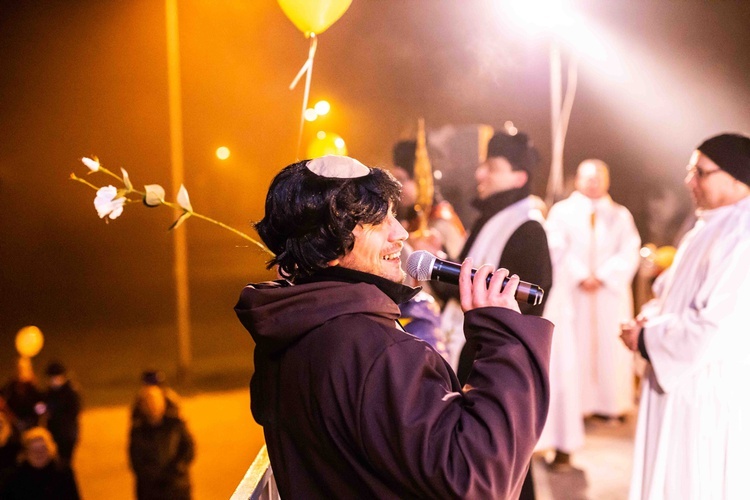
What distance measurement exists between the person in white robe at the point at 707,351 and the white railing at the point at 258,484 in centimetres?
157

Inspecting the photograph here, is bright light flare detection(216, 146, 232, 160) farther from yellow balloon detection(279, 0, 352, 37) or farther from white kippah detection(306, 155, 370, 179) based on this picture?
white kippah detection(306, 155, 370, 179)

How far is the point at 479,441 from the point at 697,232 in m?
2.17

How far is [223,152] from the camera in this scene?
19.8 ft

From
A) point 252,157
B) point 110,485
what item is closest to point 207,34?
point 252,157

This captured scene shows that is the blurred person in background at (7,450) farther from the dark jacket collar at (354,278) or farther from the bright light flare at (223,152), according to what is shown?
the dark jacket collar at (354,278)

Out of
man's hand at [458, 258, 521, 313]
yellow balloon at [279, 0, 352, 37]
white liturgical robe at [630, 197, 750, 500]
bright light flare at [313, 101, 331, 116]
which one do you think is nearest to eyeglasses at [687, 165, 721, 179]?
white liturgical robe at [630, 197, 750, 500]

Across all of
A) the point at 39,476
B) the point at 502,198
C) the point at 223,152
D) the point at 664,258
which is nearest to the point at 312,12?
the point at 502,198

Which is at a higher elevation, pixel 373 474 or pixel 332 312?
pixel 332 312

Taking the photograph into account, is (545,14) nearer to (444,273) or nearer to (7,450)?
(7,450)

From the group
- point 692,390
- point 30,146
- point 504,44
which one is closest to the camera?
point 692,390

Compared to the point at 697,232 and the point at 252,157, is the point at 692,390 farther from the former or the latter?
the point at 252,157

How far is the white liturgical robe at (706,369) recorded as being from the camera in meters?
2.73

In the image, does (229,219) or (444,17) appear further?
(444,17)

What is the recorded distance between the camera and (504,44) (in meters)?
7.80
